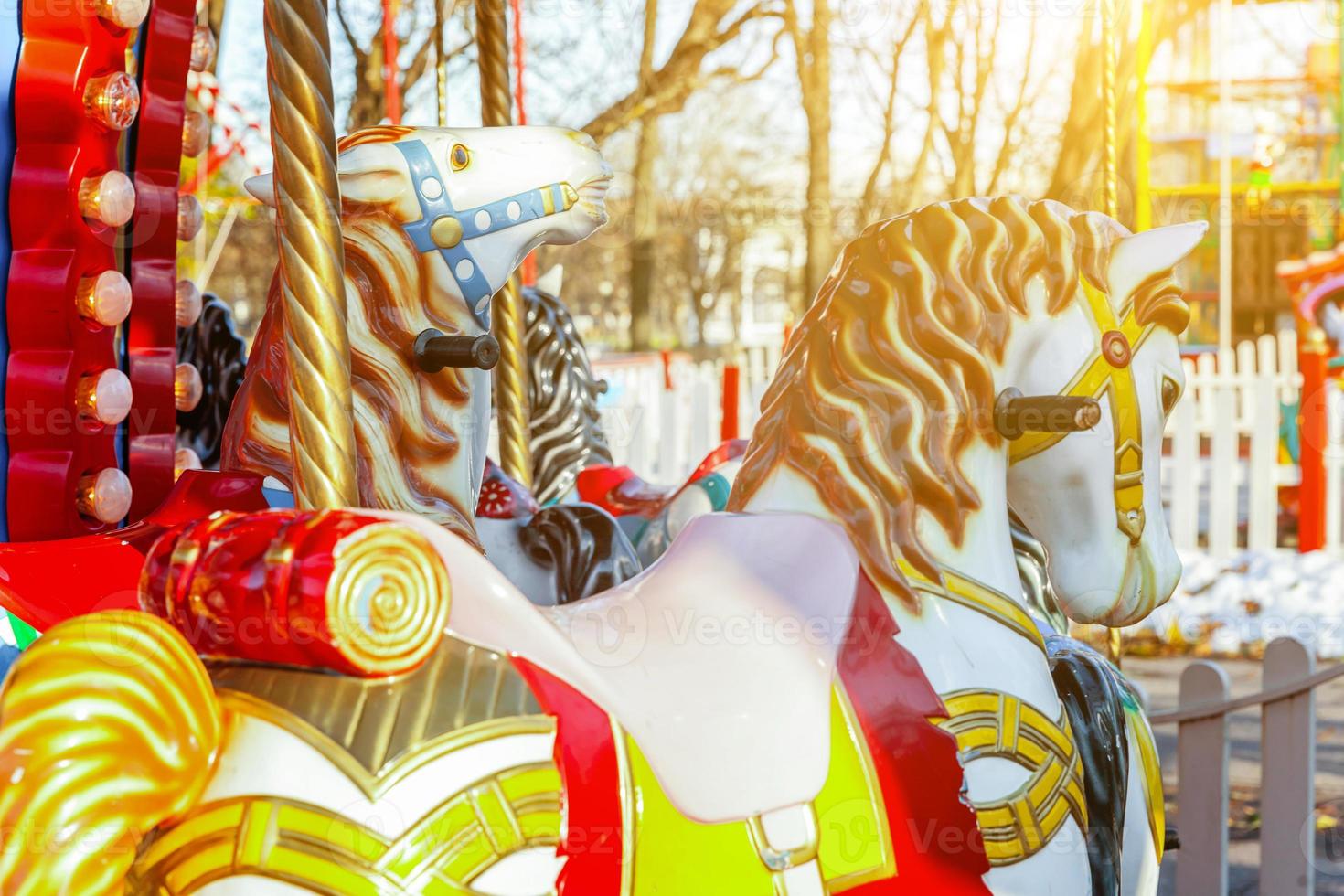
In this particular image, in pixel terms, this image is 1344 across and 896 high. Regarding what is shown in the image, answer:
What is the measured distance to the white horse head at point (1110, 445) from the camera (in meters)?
1.64

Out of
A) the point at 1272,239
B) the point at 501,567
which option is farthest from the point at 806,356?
the point at 1272,239

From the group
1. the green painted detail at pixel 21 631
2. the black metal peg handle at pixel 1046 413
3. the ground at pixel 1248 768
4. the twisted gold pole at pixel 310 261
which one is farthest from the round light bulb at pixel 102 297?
the ground at pixel 1248 768

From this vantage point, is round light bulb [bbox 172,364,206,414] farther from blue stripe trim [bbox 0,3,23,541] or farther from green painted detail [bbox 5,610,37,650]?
green painted detail [bbox 5,610,37,650]

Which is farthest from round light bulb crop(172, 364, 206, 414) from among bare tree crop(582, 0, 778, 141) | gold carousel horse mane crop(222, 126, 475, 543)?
bare tree crop(582, 0, 778, 141)

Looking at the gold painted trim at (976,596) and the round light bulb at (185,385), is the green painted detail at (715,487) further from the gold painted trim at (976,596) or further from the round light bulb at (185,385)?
the gold painted trim at (976,596)

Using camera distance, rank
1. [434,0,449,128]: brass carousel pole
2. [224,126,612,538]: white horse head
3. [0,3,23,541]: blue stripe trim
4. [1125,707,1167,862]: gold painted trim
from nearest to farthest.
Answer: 1. [1125,707,1167,862]: gold painted trim
2. [0,3,23,541]: blue stripe trim
3. [224,126,612,538]: white horse head
4. [434,0,449,128]: brass carousel pole

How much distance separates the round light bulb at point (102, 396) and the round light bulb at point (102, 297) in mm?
85

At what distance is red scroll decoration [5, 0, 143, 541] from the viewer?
186 cm

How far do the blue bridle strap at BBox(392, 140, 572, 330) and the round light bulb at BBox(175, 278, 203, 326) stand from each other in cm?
72

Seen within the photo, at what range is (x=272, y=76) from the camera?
49.8 inches

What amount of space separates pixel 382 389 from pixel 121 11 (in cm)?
68

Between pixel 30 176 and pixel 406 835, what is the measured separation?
4.22 ft

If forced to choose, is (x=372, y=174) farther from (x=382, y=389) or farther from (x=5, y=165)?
(x=5, y=165)

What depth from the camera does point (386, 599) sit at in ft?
3.51
